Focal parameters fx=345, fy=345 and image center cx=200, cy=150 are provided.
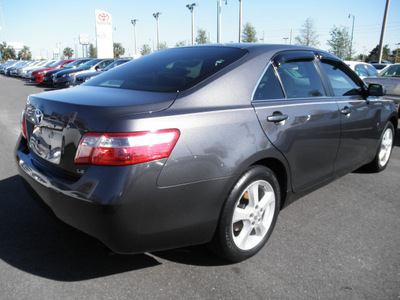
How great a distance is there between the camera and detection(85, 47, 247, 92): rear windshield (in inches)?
95.8

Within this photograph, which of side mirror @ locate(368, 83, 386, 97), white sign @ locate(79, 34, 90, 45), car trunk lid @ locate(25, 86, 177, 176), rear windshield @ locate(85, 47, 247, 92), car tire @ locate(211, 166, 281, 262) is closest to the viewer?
car trunk lid @ locate(25, 86, 177, 176)

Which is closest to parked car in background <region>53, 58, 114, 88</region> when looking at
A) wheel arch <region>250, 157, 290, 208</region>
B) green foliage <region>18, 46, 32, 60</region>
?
wheel arch <region>250, 157, 290, 208</region>

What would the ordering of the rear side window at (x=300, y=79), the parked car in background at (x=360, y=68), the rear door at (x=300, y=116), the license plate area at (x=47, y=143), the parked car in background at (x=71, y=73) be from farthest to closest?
the parked car in background at (x=71, y=73) → the parked car in background at (x=360, y=68) → the rear side window at (x=300, y=79) → the rear door at (x=300, y=116) → the license plate area at (x=47, y=143)

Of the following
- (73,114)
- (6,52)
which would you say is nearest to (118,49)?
(6,52)

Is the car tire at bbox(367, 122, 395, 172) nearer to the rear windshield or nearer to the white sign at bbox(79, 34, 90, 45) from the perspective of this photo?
the rear windshield

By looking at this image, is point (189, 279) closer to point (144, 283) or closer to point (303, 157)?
point (144, 283)

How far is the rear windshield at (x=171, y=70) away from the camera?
7.98 feet

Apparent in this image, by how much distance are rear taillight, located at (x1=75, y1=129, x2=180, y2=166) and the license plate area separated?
0.30 meters

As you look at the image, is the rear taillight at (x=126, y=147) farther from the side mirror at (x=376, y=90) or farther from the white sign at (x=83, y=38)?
the white sign at (x=83, y=38)

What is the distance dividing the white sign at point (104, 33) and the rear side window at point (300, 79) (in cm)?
3463

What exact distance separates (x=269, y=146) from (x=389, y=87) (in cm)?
667

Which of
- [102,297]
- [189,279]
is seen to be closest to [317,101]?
[189,279]

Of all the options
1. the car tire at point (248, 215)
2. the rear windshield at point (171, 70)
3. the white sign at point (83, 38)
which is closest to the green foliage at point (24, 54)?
the white sign at point (83, 38)

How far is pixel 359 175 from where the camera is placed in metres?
4.61
